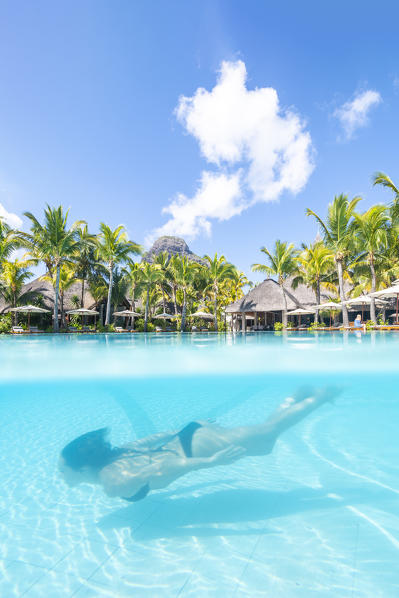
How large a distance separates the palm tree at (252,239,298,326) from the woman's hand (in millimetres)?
23292

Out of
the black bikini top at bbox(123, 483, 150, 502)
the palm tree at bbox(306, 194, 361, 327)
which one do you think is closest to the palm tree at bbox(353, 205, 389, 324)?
the palm tree at bbox(306, 194, 361, 327)

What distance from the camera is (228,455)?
269 centimetres

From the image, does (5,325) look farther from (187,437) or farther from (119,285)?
(187,437)

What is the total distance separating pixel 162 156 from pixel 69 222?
8.57m

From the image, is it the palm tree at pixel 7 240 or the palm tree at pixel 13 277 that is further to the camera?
the palm tree at pixel 13 277

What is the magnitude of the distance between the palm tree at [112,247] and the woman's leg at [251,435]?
69.2 ft

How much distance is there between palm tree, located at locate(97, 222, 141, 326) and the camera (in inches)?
934

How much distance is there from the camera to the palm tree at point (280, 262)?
83.7ft

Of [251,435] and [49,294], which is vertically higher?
[49,294]

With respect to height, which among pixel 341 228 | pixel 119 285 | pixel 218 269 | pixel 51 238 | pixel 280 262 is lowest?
pixel 119 285

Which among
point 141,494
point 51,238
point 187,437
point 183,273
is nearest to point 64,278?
point 51,238

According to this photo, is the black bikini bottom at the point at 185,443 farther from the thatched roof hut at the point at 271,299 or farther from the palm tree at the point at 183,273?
the thatched roof hut at the point at 271,299

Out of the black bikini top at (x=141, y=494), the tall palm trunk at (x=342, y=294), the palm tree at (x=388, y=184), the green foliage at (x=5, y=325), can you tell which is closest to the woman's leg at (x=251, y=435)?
the black bikini top at (x=141, y=494)

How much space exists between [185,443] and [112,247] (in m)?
22.7
